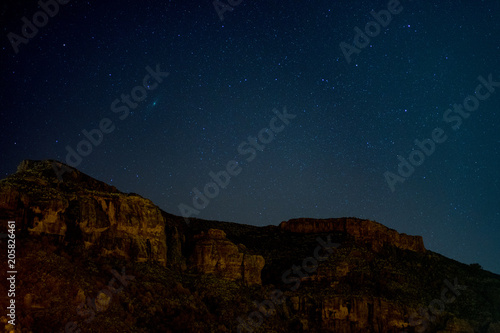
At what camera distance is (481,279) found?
235ft

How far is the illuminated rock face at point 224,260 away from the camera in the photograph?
45062 mm

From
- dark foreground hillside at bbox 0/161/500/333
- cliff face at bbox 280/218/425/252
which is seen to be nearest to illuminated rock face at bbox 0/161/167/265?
dark foreground hillside at bbox 0/161/500/333

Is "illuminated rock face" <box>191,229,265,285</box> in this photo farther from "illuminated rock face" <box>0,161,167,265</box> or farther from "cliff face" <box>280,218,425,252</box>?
"cliff face" <box>280,218,425,252</box>

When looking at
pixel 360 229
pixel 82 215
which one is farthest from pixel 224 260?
pixel 360 229

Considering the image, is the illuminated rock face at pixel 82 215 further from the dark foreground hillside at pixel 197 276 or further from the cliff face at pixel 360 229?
the cliff face at pixel 360 229

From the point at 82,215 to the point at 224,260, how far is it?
600 inches

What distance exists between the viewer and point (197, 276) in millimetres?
43625

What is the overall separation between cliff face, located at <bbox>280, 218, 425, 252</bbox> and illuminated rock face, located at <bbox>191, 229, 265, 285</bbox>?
24737mm

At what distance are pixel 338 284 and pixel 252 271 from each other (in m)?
10.7

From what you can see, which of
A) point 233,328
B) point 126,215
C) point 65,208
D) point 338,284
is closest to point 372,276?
point 338,284

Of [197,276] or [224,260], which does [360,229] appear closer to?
[224,260]

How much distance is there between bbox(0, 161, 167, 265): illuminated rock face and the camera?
107 ft

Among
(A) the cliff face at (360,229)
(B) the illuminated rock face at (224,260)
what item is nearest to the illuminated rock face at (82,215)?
(B) the illuminated rock face at (224,260)

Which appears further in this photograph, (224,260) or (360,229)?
(360,229)
